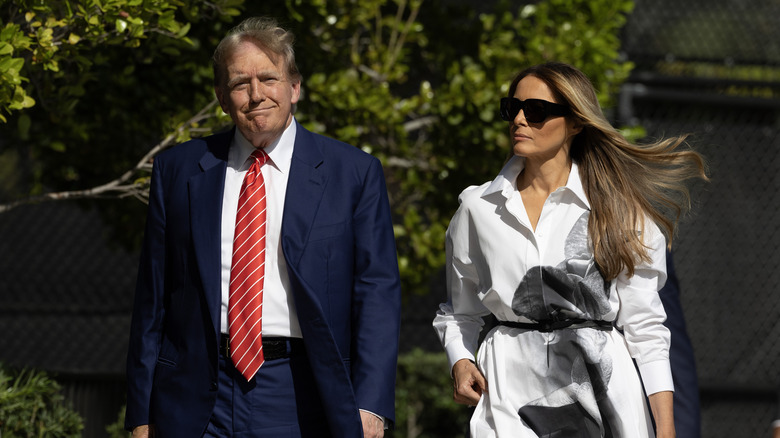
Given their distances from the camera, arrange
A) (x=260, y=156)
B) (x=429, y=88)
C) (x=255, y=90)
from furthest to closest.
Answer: (x=429, y=88)
(x=260, y=156)
(x=255, y=90)

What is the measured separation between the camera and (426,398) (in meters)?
7.04

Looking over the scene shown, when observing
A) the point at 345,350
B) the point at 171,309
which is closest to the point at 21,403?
the point at 171,309

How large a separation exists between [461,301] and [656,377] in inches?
25.8

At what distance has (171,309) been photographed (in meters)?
3.03

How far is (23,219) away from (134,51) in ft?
10.7

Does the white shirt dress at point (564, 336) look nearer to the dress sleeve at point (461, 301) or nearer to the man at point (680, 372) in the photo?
the dress sleeve at point (461, 301)

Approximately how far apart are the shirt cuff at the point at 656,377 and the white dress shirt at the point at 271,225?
1.04 metres

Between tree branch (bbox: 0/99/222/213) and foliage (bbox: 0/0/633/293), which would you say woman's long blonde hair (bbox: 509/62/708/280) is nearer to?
tree branch (bbox: 0/99/222/213)

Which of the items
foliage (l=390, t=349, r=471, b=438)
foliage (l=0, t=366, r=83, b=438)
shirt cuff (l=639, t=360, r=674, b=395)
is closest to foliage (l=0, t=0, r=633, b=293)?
foliage (l=0, t=366, r=83, b=438)

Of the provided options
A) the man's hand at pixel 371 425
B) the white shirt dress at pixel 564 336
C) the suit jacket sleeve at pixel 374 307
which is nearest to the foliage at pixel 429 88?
the suit jacket sleeve at pixel 374 307

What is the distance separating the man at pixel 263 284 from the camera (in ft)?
9.46

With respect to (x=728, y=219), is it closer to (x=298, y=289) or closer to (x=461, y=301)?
(x=461, y=301)

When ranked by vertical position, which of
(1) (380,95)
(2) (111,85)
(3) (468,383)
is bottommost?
(3) (468,383)

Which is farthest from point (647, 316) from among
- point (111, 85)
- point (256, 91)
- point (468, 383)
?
point (111, 85)
